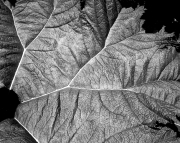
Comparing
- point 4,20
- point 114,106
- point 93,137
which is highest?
point 4,20

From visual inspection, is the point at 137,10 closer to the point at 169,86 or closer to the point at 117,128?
the point at 169,86

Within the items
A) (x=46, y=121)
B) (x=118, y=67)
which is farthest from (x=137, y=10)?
(x=46, y=121)

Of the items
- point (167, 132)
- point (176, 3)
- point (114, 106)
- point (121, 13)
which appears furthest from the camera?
point (176, 3)

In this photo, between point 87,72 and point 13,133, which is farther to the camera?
point 87,72

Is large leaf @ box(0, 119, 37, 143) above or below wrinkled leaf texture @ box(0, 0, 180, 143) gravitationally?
below

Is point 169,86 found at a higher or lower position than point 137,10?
lower

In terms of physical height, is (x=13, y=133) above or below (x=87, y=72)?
below

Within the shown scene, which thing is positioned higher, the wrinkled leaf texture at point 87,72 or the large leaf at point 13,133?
the wrinkled leaf texture at point 87,72

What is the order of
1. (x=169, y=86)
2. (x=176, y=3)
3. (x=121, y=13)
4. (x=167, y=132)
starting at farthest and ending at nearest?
1. (x=176, y=3)
2. (x=121, y=13)
3. (x=169, y=86)
4. (x=167, y=132)
